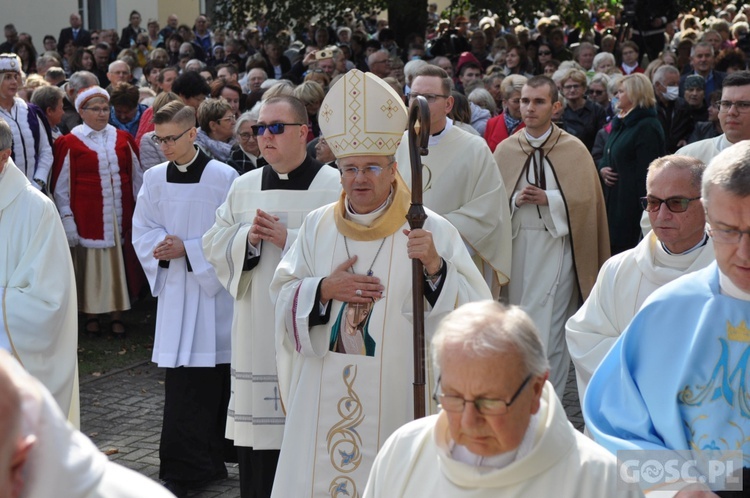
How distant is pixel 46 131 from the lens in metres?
10.1

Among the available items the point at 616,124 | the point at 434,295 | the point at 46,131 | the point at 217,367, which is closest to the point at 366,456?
the point at 434,295

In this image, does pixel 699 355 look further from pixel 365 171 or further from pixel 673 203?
pixel 365 171

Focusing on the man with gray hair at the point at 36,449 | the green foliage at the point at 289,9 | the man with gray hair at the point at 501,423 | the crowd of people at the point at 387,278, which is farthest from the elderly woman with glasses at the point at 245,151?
the green foliage at the point at 289,9

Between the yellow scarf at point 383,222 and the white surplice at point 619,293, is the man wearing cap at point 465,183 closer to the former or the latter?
the yellow scarf at point 383,222

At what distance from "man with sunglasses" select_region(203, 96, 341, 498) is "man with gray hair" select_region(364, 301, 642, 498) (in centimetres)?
296

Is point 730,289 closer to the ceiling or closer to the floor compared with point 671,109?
closer to the floor

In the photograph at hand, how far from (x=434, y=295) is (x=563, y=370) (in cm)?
290

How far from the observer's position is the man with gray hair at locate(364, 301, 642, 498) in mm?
2932

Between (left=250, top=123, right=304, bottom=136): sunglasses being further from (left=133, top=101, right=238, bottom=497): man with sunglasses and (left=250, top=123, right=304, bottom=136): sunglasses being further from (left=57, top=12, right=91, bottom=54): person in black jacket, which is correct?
(left=57, top=12, right=91, bottom=54): person in black jacket

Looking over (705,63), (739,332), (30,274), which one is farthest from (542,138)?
(705,63)

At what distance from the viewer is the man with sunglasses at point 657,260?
452 cm

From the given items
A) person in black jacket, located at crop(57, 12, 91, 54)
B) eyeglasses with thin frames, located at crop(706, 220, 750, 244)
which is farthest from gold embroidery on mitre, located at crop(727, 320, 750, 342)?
person in black jacket, located at crop(57, 12, 91, 54)

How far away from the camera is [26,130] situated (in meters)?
9.87

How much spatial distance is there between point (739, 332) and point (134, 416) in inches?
214
